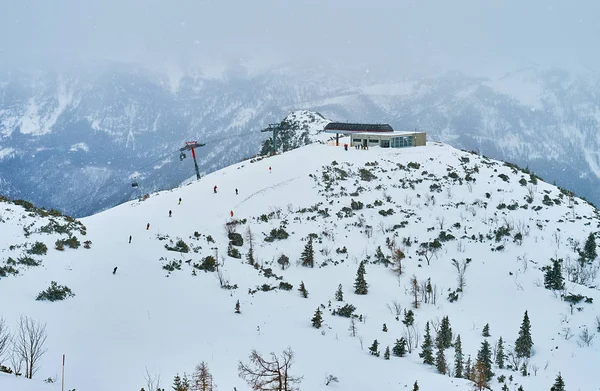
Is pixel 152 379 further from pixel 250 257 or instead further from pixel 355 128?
pixel 355 128

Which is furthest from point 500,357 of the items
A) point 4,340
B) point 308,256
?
point 4,340

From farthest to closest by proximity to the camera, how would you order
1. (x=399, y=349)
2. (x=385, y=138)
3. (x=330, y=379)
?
(x=385, y=138)
(x=399, y=349)
(x=330, y=379)

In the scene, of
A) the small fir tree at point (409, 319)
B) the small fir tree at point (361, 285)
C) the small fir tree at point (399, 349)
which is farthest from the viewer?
the small fir tree at point (361, 285)

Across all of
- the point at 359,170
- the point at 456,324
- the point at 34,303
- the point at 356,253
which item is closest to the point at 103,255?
the point at 34,303

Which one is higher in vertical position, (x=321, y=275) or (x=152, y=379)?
(x=321, y=275)

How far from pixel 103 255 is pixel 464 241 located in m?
46.6

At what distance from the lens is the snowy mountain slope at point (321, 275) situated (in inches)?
952

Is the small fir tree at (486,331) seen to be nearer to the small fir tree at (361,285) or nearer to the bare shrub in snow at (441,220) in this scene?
the small fir tree at (361,285)

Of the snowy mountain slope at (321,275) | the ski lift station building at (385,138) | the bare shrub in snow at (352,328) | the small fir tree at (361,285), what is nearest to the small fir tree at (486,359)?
the snowy mountain slope at (321,275)

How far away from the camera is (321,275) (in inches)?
1837

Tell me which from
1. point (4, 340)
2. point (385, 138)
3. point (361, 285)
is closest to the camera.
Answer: point (4, 340)

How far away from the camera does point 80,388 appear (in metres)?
17.8

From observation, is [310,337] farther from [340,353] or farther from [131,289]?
[131,289]

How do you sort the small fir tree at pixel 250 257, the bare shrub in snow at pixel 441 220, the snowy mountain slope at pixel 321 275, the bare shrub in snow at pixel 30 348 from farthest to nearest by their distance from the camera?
the bare shrub in snow at pixel 441 220, the small fir tree at pixel 250 257, the snowy mountain slope at pixel 321 275, the bare shrub in snow at pixel 30 348
